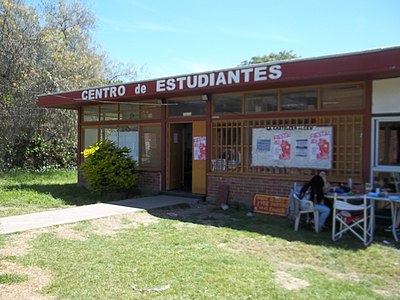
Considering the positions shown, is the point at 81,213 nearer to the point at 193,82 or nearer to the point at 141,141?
the point at 141,141

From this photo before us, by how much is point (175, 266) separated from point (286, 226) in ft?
11.6

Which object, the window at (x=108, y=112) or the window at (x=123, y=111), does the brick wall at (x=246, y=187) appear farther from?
the window at (x=108, y=112)

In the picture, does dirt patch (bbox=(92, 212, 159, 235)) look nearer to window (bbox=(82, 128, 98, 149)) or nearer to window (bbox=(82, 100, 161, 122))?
window (bbox=(82, 100, 161, 122))

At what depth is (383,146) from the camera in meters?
Answer: 8.40

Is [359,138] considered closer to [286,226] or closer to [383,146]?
[383,146]

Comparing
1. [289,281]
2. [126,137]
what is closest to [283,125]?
[289,281]

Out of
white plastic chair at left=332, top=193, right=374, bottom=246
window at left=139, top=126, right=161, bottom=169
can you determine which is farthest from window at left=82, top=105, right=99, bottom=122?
white plastic chair at left=332, top=193, right=374, bottom=246

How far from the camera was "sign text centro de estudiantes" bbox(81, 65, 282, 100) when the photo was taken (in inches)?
351

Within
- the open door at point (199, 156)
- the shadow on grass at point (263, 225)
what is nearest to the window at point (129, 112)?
the open door at point (199, 156)

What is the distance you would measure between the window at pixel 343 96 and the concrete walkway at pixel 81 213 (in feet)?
14.6

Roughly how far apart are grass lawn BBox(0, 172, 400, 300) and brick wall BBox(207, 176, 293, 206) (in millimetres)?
1537

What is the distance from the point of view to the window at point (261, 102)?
9805 mm

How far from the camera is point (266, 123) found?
988 centimetres

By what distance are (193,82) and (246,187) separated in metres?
3.13
